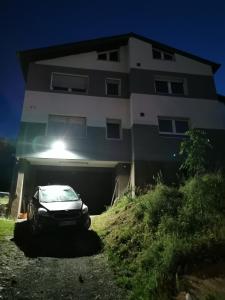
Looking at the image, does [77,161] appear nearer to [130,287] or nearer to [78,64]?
[78,64]

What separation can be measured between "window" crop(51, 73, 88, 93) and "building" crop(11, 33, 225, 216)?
63 mm

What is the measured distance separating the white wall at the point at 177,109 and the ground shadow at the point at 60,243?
8.68 meters

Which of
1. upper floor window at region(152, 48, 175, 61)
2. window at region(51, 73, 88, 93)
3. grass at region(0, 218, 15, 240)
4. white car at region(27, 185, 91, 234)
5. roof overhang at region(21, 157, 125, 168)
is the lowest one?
grass at region(0, 218, 15, 240)

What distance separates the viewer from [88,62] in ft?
60.0

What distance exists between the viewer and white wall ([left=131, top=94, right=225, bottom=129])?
1697 centimetres

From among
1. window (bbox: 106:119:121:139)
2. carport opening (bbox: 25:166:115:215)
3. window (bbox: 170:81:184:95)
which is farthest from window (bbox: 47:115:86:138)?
window (bbox: 170:81:184:95)

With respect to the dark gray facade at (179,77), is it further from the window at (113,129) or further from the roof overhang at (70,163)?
the roof overhang at (70,163)

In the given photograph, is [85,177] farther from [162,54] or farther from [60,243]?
[162,54]

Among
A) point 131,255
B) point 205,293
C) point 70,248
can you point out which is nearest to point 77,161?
point 70,248

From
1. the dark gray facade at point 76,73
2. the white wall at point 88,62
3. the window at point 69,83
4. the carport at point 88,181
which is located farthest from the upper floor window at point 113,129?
the white wall at point 88,62

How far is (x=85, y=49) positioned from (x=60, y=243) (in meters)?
13.6

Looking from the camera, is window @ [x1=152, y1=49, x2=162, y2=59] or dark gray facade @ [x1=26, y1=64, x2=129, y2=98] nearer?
dark gray facade @ [x1=26, y1=64, x2=129, y2=98]

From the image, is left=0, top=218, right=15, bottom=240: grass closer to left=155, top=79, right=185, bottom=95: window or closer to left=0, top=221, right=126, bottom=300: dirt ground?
left=0, top=221, right=126, bottom=300: dirt ground

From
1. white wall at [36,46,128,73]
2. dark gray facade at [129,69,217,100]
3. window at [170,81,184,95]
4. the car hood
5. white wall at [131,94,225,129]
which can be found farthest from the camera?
window at [170,81,184,95]
